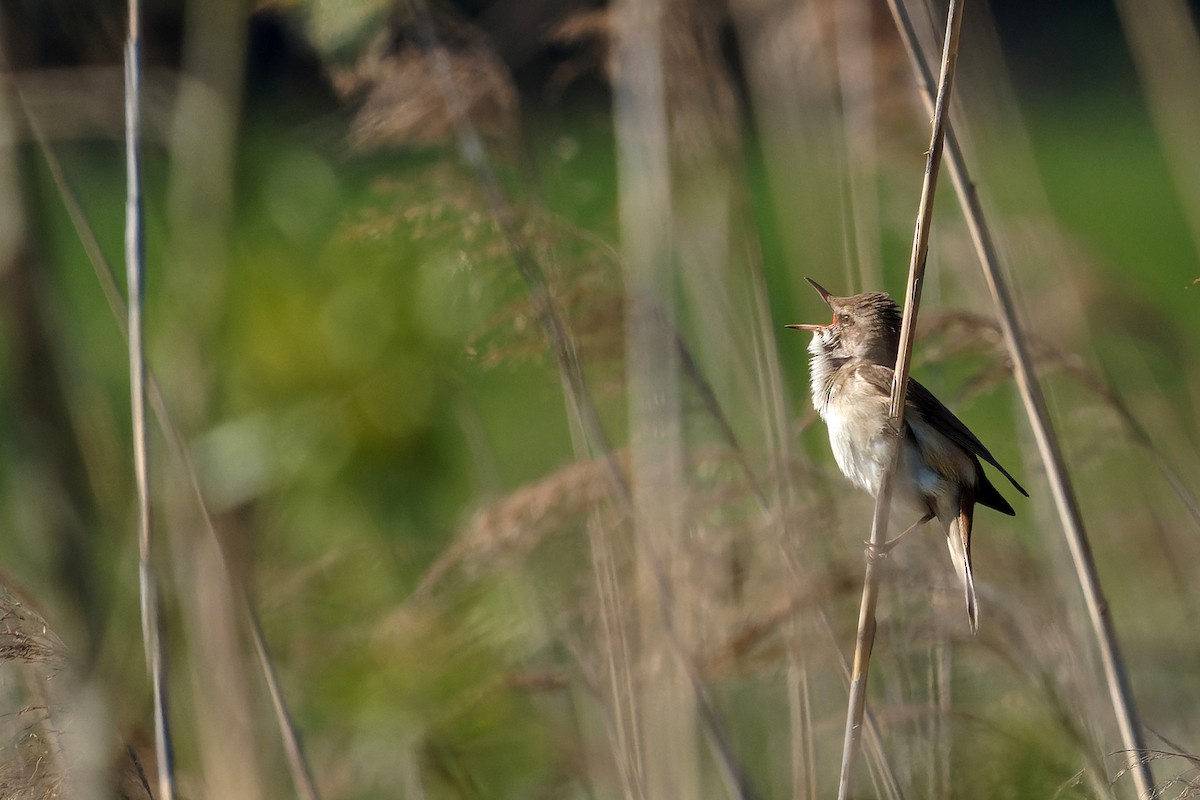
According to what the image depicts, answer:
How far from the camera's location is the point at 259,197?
3.50m

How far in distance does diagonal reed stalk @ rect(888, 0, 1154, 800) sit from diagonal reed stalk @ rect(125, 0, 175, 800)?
3.58ft

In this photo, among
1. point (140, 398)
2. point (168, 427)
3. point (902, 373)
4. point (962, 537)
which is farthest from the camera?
point (962, 537)

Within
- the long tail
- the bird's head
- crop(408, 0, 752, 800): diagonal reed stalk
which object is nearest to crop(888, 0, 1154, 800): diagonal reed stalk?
the long tail

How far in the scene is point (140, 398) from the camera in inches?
67.7

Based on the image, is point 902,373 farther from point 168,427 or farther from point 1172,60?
point 1172,60

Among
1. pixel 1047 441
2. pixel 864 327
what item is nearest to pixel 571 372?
pixel 864 327

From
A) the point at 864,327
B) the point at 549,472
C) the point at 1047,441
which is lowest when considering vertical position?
the point at 1047,441

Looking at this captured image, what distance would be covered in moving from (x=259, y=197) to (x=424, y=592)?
1.62m

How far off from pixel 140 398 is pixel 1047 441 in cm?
126

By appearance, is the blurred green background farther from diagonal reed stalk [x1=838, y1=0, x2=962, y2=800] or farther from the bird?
diagonal reed stalk [x1=838, y1=0, x2=962, y2=800]

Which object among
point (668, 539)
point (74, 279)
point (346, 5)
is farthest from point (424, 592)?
point (74, 279)

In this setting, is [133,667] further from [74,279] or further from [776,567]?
[74,279]

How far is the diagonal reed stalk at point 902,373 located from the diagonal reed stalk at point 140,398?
35.2 inches

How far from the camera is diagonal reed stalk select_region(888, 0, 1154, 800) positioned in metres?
1.68
